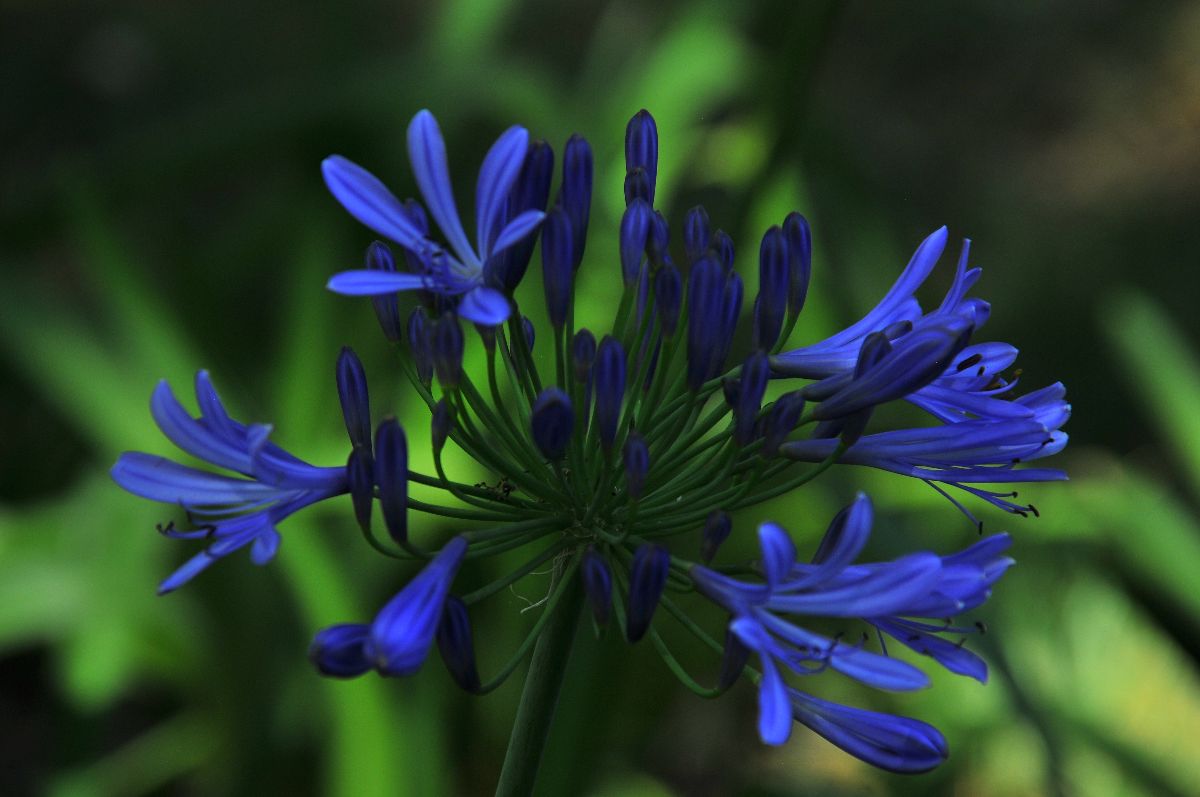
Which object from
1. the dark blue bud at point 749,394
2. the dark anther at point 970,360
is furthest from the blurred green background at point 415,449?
the dark blue bud at point 749,394

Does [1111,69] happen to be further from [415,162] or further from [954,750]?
[415,162]

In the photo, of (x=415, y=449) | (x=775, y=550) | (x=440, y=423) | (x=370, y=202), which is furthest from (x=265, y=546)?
(x=415, y=449)

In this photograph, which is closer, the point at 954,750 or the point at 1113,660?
the point at 954,750

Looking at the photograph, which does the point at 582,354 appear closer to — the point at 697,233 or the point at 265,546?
the point at 697,233

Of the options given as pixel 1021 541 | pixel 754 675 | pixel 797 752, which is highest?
pixel 754 675

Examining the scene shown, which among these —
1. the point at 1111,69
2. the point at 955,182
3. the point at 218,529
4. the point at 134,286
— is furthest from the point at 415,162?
the point at 1111,69

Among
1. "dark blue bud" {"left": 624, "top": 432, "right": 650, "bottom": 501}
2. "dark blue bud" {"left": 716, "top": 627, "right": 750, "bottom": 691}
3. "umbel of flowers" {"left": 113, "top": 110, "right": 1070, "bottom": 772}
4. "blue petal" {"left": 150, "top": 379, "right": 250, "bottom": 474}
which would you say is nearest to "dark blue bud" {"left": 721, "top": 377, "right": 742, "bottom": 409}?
"umbel of flowers" {"left": 113, "top": 110, "right": 1070, "bottom": 772}

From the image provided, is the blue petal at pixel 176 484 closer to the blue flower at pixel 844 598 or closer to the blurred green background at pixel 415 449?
the blue flower at pixel 844 598
